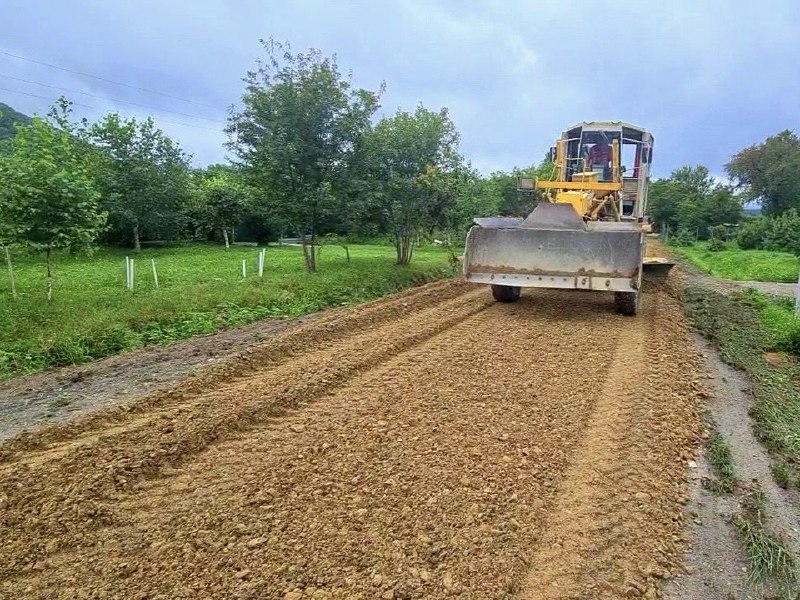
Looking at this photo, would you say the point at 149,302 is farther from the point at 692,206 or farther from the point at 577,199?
the point at 692,206

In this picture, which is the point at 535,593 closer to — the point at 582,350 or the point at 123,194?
the point at 582,350

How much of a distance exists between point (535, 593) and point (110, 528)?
223 cm

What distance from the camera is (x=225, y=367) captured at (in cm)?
630

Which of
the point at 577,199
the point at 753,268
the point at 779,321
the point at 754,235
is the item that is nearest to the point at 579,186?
the point at 577,199

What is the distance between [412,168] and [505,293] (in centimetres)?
692

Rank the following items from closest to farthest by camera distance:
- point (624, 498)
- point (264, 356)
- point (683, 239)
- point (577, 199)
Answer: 1. point (624, 498)
2. point (264, 356)
3. point (577, 199)
4. point (683, 239)

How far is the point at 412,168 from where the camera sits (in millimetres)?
15781

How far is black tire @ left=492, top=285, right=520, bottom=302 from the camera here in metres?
9.90

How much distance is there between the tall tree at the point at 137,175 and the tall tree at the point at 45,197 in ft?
49.4

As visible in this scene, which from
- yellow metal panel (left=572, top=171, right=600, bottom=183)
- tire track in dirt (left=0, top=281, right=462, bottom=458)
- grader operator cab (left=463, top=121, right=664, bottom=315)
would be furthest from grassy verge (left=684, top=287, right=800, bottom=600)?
tire track in dirt (left=0, top=281, right=462, bottom=458)

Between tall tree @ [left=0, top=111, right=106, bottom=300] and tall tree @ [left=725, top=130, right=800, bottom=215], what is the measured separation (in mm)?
47214

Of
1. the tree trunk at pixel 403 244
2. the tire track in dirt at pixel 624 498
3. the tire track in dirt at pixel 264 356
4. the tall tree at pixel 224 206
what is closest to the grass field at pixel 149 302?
the tree trunk at pixel 403 244

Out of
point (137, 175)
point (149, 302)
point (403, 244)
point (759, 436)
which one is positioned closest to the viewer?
point (759, 436)

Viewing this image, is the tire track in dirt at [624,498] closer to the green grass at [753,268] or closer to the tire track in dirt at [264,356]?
the tire track in dirt at [264,356]
